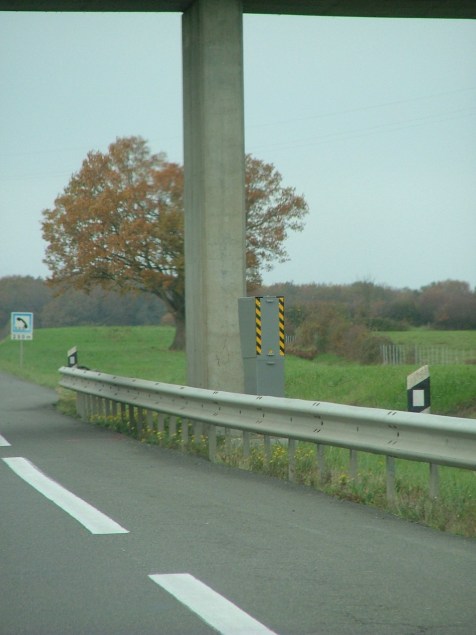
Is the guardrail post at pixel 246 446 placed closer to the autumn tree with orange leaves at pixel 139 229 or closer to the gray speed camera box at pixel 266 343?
the gray speed camera box at pixel 266 343

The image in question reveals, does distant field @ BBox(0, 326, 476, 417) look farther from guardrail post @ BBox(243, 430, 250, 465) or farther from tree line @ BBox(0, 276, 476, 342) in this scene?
guardrail post @ BBox(243, 430, 250, 465)

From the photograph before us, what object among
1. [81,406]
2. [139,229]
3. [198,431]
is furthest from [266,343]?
[139,229]

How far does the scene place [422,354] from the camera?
39.1 meters

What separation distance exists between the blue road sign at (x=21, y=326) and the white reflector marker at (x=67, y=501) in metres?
32.3

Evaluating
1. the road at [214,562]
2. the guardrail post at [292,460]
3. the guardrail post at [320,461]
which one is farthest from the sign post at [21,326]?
the guardrail post at [320,461]

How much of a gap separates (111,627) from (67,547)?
2236mm

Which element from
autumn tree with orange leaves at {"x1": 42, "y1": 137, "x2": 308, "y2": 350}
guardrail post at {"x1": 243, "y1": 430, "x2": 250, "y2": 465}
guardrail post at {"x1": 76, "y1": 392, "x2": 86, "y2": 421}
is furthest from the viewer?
autumn tree with orange leaves at {"x1": 42, "y1": 137, "x2": 308, "y2": 350}

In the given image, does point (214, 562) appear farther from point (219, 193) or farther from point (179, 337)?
point (179, 337)

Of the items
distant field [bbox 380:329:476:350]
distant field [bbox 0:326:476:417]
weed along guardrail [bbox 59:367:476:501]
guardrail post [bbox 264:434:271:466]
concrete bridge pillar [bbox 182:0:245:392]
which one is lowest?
distant field [bbox 0:326:476:417]

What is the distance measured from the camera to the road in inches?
225

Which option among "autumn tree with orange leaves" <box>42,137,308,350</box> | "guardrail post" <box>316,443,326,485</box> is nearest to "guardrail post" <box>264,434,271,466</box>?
"guardrail post" <box>316,443,326,485</box>

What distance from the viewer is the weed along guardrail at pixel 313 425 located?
8.91 m

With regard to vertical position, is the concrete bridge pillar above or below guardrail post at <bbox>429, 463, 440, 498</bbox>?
above

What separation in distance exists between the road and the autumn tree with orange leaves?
166 ft
